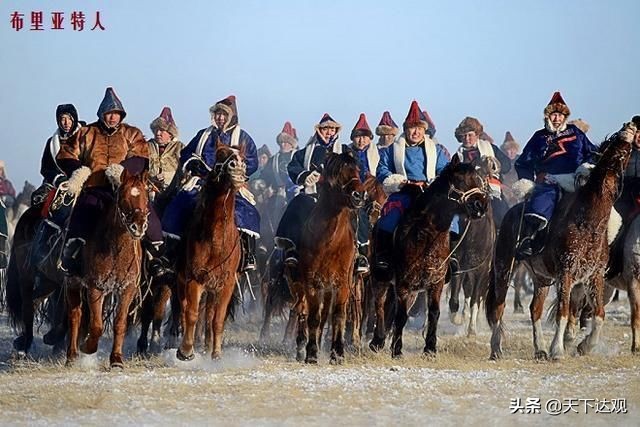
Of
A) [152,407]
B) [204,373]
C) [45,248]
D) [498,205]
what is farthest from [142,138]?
[498,205]

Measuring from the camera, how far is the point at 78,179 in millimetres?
11914

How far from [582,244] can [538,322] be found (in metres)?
1.17

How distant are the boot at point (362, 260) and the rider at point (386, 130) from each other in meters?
5.28

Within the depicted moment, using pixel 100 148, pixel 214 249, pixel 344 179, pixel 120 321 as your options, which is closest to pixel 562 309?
pixel 344 179

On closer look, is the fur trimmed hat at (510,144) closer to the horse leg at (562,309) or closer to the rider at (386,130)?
the rider at (386,130)

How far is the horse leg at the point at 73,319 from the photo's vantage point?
1144cm

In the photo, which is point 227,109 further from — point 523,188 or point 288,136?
point 288,136

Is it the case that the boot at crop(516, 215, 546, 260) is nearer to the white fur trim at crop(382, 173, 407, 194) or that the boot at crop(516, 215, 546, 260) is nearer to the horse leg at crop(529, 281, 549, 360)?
the horse leg at crop(529, 281, 549, 360)

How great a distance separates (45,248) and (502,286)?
560cm

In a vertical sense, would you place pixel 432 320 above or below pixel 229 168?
below

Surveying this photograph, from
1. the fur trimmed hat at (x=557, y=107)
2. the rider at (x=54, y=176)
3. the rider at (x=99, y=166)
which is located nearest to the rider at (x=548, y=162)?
the fur trimmed hat at (x=557, y=107)

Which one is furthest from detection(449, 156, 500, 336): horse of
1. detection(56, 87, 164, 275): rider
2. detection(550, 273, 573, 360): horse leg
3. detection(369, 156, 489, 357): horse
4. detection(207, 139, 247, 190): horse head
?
detection(56, 87, 164, 275): rider

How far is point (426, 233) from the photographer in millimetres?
12305

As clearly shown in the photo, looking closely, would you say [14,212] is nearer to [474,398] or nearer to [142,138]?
[142,138]
